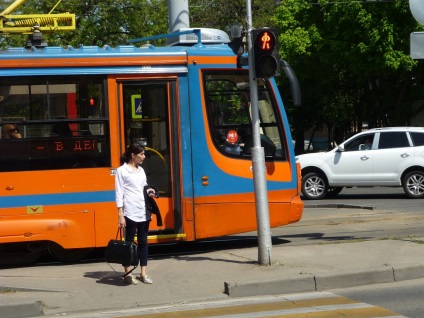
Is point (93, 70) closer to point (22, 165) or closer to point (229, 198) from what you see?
point (22, 165)

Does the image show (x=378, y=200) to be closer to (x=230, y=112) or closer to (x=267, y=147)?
(x=267, y=147)

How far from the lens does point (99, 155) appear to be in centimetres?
1186

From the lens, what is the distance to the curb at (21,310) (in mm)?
9008

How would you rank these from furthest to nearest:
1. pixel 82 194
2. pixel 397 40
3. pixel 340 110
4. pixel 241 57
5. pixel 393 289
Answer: pixel 340 110, pixel 397 40, pixel 82 194, pixel 241 57, pixel 393 289

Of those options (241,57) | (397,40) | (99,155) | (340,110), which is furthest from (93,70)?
(340,110)

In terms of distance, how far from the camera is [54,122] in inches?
463

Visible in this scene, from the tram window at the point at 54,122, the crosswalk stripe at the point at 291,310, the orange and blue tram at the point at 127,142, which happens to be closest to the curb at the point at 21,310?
the crosswalk stripe at the point at 291,310

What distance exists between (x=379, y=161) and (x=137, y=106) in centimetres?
1072

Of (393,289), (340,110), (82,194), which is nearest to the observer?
(393,289)

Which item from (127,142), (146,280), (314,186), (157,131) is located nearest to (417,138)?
(314,186)

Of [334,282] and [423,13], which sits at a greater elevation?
[423,13]

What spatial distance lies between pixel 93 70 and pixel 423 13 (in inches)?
182

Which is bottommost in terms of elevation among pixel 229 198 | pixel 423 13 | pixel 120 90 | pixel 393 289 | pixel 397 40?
pixel 393 289

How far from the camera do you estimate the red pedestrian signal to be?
10633 millimetres
